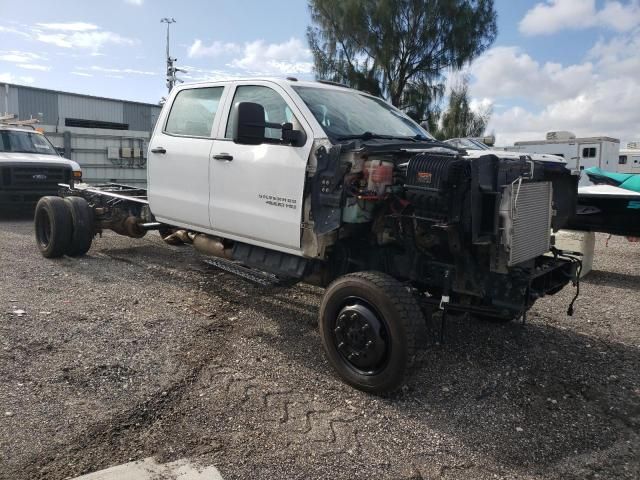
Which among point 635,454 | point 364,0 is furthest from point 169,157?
point 364,0

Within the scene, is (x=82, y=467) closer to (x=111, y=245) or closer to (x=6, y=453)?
(x=6, y=453)

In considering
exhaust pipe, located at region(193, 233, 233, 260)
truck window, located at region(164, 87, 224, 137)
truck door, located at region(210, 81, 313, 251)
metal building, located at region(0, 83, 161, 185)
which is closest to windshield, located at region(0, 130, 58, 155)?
metal building, located at region(0, 83, 161, 185)

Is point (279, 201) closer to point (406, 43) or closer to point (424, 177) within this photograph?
point (424, 177)

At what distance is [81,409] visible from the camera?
3553mm

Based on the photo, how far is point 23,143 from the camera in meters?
12.5

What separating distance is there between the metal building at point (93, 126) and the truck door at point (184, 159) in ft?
41.9

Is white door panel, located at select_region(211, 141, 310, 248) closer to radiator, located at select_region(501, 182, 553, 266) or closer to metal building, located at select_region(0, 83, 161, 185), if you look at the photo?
radiator, located at select_region(501, 182, 553, 266)

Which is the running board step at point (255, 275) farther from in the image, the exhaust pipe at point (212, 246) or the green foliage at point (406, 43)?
the green foliage at point (406, 43)

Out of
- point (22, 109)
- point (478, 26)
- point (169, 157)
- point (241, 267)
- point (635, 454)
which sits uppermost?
point (478, 26)

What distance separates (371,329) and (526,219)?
1.31 meters

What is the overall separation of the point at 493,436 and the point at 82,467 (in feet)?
7.82

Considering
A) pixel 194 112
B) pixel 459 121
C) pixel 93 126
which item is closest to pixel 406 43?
pixel 459 121

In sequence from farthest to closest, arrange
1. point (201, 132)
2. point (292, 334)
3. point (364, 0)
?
point (364, 0), point (201, 132), point (292, 334)

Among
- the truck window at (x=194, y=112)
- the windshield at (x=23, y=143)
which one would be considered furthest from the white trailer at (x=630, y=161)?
the truck window at (x=194, y=112)
